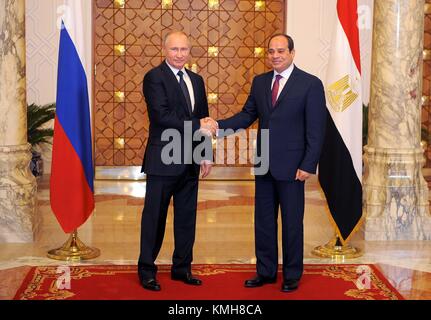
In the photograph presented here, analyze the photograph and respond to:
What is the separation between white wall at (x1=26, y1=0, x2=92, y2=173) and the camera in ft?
37.2

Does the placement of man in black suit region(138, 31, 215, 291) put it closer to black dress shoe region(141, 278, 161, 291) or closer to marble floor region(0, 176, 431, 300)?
black dress shoe region(141, 278, 161, 291)

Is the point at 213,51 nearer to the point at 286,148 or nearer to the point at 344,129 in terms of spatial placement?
the point at 344,129

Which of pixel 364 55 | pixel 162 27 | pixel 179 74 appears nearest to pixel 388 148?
pixel 179 74

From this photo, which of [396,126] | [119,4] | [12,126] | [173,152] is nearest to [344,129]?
[396,126]

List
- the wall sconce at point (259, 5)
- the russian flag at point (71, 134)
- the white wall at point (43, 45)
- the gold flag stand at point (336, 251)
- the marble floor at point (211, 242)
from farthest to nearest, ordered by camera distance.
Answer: the wall sconce at point (259, 5)
the white wall at point (43, 45)
the gold flag stand at point (336, 251)
the russian flag at point (71, 134)
the marble floor at point (211, 242)

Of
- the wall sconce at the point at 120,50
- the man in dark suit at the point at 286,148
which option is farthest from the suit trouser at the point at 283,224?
the wall sconce at the point at 120,50

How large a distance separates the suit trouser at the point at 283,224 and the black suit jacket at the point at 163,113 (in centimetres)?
69

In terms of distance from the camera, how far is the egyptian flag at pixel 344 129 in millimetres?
6621

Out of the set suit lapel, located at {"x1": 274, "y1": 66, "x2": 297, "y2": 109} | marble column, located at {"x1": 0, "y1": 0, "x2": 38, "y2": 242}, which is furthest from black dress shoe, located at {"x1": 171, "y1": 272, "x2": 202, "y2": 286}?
marble column, located at {"x1": 0, "y1": 0, "x2": 38, "y2": 242}

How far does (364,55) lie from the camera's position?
11.5 metres

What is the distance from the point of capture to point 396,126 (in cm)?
751

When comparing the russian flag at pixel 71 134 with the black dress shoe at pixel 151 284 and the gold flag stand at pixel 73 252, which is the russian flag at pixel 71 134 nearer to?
the gold flag stand at pixel 73 252

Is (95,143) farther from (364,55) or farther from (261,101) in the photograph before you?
(261,101)

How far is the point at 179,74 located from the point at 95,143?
20.8 feet
